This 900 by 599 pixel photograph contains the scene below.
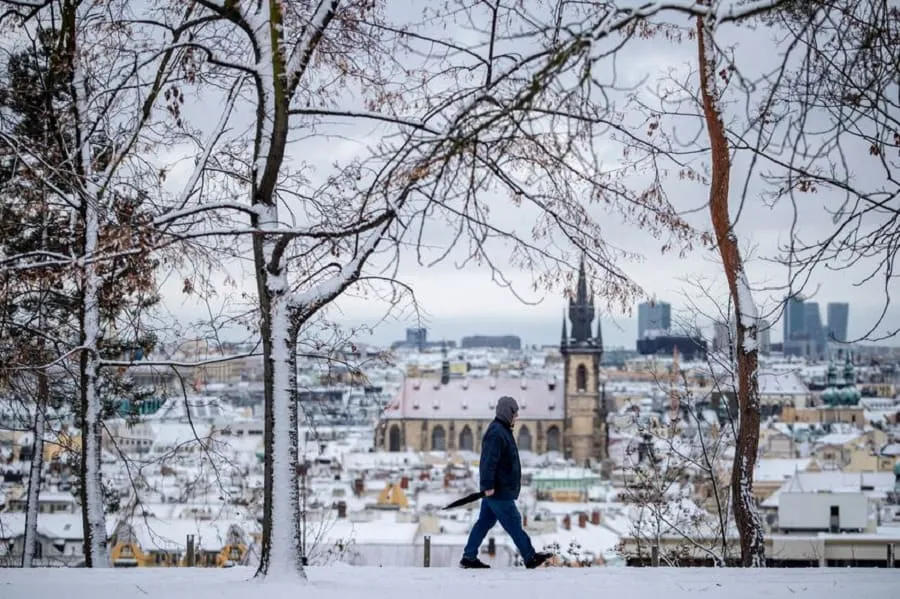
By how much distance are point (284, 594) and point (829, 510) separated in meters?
37.3

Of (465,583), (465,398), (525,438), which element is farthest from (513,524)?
(465,398)

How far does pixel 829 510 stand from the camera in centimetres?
3925

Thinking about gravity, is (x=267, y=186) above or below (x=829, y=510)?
above

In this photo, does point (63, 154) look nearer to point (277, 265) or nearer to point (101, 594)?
point (277, 265)

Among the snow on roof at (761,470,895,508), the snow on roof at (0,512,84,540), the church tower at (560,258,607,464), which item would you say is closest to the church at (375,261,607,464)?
the church tower at (560,258,607,464)

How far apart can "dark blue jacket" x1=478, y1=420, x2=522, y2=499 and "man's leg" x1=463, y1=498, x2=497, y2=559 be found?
0.44 ft

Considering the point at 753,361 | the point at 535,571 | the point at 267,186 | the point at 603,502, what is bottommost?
the point at 603,502

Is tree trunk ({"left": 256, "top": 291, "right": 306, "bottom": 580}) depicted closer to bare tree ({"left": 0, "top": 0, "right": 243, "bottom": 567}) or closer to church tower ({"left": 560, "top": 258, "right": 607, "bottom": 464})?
bare tree ({"left": 0, "top": 0, "right": 243, "bottom": 567})

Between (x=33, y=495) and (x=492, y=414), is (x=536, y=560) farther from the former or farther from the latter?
(x=492, y=414)

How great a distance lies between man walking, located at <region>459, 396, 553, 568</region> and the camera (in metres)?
6.75

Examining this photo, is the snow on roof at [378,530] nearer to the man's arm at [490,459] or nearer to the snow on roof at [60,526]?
the snow on roof at [60,526]

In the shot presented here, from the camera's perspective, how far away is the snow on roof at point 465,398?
104 meters

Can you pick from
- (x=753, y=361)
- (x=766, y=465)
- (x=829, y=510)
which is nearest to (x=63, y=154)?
(x=753, y=361)

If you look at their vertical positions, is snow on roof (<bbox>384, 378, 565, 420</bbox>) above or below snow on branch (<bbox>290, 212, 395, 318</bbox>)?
below
